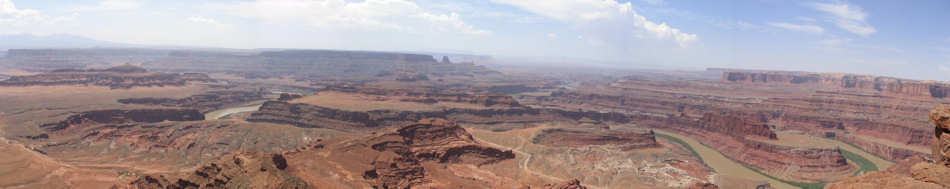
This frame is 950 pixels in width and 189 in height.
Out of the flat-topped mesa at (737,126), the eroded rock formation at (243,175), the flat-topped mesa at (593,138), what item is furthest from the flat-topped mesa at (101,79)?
the flat-topped mesa at (737,126)

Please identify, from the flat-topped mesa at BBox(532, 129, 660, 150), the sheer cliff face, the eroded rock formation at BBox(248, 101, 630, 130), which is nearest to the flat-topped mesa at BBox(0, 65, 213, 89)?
the eroded rock formation at BBox(248, 101, 630, 130)

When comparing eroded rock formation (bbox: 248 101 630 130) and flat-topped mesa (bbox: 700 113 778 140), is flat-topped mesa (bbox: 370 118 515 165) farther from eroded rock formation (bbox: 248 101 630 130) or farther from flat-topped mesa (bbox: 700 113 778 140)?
flat-topped mesa (bbox: 700 113 778 140)

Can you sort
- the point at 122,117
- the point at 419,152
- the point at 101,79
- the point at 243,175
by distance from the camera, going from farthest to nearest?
1. the point at 101,79
2. the point at 122,117
3. the point at 419,152
4. the point at 243,175

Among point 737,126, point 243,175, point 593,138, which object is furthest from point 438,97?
point 243,175

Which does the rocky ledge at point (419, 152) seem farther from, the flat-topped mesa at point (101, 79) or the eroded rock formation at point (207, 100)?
the flat-topped mesa at point (101, 79)

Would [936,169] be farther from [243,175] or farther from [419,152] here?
[419,152]

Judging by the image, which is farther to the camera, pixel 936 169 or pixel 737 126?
pixel 737 126

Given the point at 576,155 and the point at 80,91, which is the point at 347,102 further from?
the point at 80,91
